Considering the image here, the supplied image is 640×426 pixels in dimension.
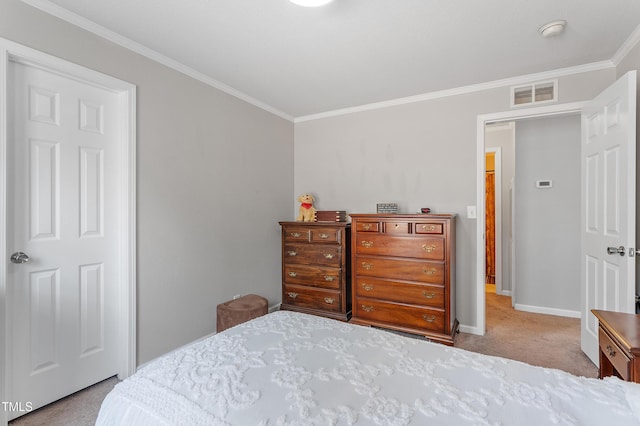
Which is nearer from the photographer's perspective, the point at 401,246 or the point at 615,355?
the point at 615,355

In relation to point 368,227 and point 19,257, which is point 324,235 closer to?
point 368,227

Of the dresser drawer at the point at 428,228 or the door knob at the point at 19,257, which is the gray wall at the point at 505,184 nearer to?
the dresser drawer at the point at 428,228

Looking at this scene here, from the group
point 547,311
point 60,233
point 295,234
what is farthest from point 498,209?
point 60,233

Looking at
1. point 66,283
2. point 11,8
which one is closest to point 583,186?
point 66,283

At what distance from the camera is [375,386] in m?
1.06

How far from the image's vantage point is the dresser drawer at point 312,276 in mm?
3391

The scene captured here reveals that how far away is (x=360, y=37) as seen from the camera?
229 cm

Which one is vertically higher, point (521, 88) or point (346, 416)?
point (521, 88)

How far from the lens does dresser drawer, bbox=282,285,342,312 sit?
3.39 metres

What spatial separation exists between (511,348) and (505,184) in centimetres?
270

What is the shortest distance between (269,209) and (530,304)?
3.53 meters

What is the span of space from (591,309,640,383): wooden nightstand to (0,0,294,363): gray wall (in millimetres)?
2882

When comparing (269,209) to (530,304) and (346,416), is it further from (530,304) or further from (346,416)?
(530,304)

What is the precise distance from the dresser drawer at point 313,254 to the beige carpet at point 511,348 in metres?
1.44
